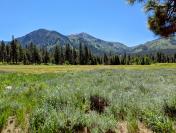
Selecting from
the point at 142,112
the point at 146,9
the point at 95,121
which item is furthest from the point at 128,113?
the point at 146,9

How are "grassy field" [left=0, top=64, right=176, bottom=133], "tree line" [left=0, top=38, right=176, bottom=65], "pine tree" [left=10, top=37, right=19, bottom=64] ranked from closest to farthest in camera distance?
"grassy field" [left=0, top=64, right=176, bottom=133], "pine tree" [left=10, top=37, right=19, bottom=64], "tree line" [left=0, top=38, right=176, bottom=65]

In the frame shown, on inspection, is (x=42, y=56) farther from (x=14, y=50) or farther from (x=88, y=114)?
(x=88, y=114)

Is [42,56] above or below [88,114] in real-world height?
above

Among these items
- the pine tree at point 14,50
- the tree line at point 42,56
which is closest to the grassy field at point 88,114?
the pine tree at point 14,50

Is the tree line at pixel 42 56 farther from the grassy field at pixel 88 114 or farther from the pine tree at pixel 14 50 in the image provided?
the grassy field at pixel 88 114

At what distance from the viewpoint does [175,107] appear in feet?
32.0

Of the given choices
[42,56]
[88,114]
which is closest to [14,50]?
[42,56]

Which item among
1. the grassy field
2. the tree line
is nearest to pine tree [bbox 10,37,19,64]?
A: the tree line

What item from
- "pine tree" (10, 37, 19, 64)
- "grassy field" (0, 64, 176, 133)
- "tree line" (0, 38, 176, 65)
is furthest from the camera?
"tree line" (0, 38, 176, 65)

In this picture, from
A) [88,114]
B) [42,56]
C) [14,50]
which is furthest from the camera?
[42,56]

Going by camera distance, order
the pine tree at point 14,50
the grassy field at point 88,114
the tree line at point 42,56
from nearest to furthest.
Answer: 1. the grassy field at point 88,114
2. the pine tree at point 14,50
3. the tree line at point 42,56

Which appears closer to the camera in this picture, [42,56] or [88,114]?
[88,114]

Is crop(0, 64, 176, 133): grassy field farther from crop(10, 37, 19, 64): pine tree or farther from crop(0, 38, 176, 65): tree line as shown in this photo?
crop(0, 38, 176, 65): tree line

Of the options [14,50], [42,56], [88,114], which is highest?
[14,50]
